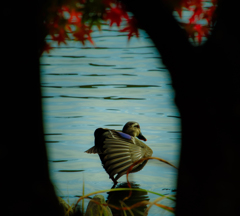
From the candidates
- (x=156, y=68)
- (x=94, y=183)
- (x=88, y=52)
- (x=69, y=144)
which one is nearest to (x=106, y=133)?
Answer: (x=94, y=183)

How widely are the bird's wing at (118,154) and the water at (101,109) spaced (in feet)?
1.49

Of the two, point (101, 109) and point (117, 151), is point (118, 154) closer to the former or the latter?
point (117, 151)

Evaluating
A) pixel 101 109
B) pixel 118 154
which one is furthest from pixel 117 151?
pixel 101 109

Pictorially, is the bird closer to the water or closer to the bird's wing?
the bird's wing

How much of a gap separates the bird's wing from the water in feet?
1.49

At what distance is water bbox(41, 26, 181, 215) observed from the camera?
5.05m

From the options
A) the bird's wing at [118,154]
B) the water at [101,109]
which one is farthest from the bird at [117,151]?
the water at [101,109]

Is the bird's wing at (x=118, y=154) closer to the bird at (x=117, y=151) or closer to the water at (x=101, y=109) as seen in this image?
the bird at (x=117, y=151)

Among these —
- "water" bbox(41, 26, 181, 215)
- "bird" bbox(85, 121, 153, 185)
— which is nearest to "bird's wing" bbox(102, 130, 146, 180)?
"bird" bbox(85, 121, 153, 185)

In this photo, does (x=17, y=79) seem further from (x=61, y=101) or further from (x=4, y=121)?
(x=61, y=101)

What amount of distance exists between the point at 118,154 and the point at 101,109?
10.8 feet

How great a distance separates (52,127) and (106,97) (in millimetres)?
1786

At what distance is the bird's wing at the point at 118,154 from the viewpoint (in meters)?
4.35

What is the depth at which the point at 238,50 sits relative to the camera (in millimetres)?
2195
